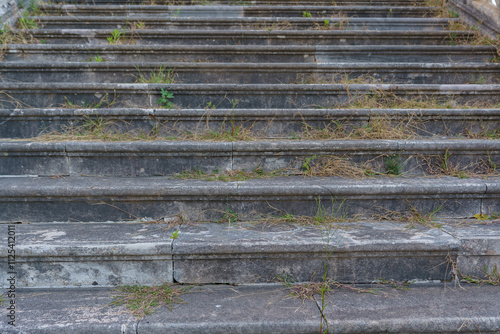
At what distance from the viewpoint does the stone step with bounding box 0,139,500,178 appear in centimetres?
205

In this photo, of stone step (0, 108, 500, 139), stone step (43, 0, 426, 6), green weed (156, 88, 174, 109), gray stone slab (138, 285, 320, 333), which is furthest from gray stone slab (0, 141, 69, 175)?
stone step (43, 0, 426, 6)

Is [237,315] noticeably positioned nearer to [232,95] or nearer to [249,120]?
[249,120]

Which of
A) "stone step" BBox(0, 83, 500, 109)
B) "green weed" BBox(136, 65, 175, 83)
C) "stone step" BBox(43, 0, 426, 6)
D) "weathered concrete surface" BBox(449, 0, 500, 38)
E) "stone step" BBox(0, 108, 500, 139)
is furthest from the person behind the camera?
"stone step" BBox(43, 0, 426, 6)

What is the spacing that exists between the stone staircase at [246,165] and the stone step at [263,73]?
11 mm

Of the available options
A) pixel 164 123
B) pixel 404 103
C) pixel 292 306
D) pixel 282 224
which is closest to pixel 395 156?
pixel 404 103

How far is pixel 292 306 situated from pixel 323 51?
2.36 meters

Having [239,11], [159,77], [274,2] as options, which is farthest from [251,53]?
[274,2]

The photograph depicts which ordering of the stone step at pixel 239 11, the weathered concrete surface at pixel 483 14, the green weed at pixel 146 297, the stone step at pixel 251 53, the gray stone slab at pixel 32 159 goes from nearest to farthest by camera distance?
the green weed at pixel 146 297 → the gray stone slab at pixel 32 159 → the stone step at pixel 251 53 → the weathered concrete surface at pixel 483 14 → the stone step at pixel 239 11

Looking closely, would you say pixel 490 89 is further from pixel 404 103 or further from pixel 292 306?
pixel 292 306

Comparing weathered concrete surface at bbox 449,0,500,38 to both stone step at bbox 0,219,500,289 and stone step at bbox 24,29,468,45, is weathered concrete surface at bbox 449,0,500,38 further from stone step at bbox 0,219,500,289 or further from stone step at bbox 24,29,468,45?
stone step at bbox 0,219,500,289

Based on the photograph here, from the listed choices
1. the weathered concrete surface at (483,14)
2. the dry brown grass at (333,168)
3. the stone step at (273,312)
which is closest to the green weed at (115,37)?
the dry brown grass at (333,168)

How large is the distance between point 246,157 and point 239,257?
0.75 meters

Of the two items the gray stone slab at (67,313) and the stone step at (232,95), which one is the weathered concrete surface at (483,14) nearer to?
the stone step at (232,95)

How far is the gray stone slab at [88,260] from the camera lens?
5.11ft
